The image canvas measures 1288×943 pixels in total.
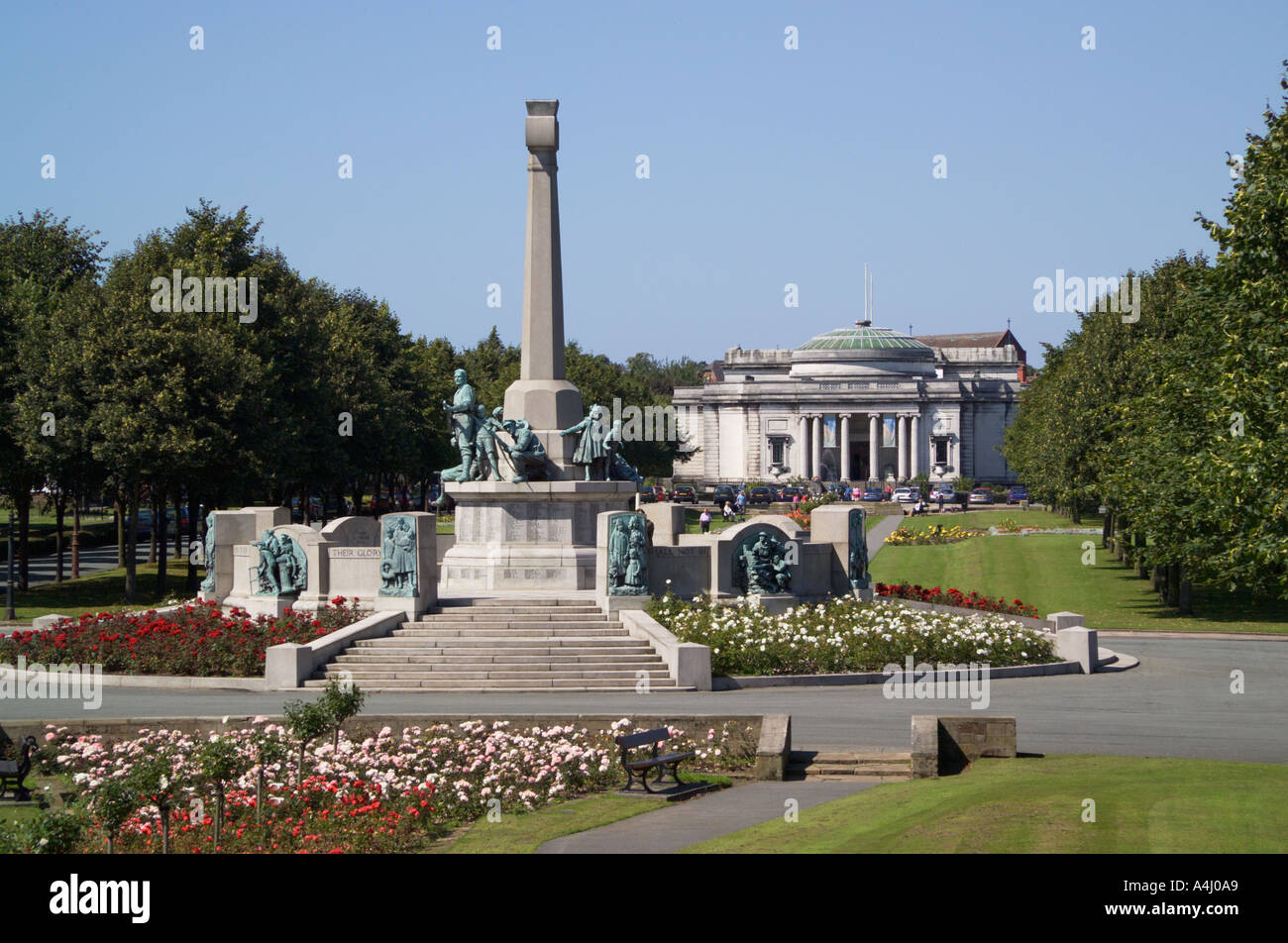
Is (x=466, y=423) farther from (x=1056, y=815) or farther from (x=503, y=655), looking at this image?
(x=1056, y=815)

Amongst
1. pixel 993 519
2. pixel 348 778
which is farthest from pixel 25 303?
pixel 993 519

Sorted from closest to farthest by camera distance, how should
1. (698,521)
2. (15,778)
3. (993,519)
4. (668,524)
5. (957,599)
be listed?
1. (15,778)
2. (668,524)
3. (957,599)
4. (993,519)
5. (698,521)

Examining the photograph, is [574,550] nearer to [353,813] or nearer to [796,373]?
[353,813]

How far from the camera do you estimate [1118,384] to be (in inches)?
2128

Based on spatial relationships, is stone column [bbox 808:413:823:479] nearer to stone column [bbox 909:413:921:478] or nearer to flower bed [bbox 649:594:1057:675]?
stone column [bbox 909:413:921:478]

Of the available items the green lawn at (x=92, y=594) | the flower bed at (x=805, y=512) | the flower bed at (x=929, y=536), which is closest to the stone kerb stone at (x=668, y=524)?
the green lawn at (x=92, y=594)

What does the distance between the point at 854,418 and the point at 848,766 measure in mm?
135217

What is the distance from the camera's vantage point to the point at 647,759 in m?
19.6

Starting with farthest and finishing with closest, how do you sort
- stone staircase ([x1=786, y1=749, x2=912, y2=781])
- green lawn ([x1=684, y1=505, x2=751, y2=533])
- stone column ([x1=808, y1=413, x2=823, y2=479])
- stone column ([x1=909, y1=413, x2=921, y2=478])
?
stone column ([x1=808, y1=413, x2=823, y2=479]), stone column ([x1=909, y1=413, x2=921, y2=478]), green lawn ([x1=684, y1=505, x2=751, y2=533]), stone staircase ([x1=786, y1=749, x2=912, y2=781])

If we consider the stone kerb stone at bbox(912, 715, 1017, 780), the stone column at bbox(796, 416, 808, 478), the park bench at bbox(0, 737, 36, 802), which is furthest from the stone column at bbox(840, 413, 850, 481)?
the park bench at bbox(0, 737, 36, 802)

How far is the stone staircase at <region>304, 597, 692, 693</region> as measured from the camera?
2728cm

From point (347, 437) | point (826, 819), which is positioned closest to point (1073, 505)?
point (347, 437)

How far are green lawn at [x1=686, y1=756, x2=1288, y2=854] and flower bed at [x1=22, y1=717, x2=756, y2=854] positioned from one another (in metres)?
3.55

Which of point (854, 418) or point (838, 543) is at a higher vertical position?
point (854, 418)
